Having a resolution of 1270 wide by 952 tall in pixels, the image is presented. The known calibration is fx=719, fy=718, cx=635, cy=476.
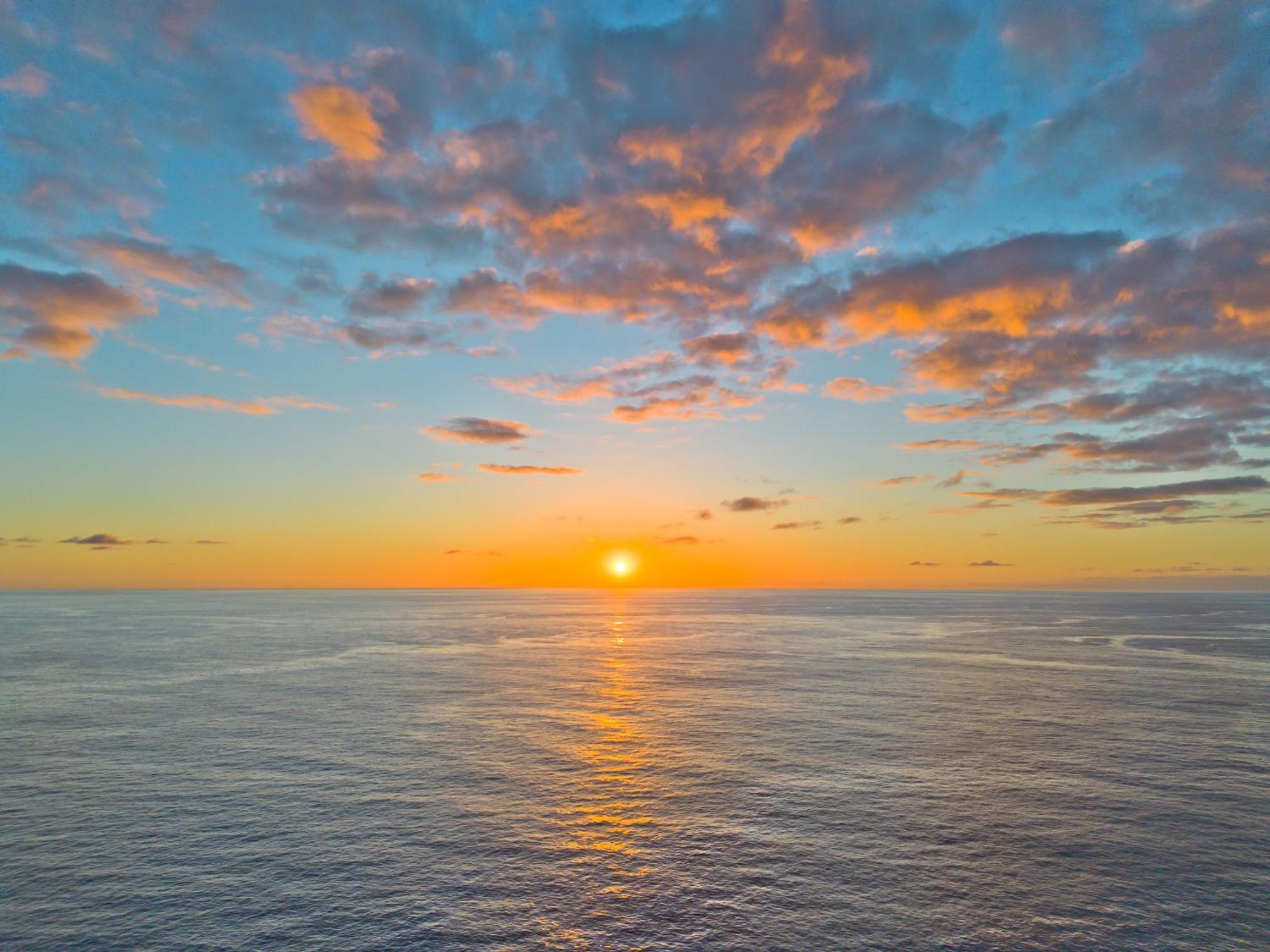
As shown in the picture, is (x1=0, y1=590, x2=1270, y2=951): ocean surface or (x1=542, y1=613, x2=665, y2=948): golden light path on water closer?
(x1=0, y1=590, x2=1270, y2=951): ocean surface

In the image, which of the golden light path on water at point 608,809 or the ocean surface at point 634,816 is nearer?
the ocean surface at point 634,816

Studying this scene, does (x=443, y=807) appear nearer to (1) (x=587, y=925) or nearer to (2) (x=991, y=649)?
(1) (x=587, y=925)

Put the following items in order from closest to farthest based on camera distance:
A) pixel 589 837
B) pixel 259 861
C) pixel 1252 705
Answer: pixel 259 861, pixel 589 837, pixel 1252 705

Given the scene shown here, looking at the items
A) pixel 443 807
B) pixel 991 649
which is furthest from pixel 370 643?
pixel 991 649

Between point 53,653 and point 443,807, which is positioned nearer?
point 443,807

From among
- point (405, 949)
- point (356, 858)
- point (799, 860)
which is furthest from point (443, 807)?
point (799, 860)

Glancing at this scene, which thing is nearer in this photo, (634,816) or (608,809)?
(634,816)

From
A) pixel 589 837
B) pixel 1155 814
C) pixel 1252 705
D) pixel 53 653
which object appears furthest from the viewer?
pixel 53 653

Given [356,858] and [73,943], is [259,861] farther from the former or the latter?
[73,943]
